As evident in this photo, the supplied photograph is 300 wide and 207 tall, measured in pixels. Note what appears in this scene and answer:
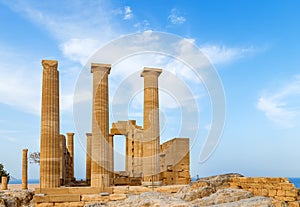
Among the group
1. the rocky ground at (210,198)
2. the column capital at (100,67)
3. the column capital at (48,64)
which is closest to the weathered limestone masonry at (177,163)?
the column capital at (100,67)

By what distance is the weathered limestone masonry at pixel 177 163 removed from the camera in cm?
2342

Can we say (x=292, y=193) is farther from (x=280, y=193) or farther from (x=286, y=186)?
(x=280, y=193)

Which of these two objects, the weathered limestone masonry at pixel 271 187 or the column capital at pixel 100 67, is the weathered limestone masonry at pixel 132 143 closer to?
the column capital at pixel 100 67

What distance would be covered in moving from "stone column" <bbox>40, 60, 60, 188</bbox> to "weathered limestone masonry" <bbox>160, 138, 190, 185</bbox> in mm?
8378

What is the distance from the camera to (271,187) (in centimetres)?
1157

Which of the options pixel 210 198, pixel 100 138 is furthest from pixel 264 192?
pixel 100 138

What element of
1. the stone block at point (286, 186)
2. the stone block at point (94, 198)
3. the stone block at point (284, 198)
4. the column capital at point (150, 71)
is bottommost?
the stone block at point (94, 198)

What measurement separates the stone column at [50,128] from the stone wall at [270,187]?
9.57 m

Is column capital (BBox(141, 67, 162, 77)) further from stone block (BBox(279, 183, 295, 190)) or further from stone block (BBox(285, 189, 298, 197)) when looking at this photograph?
stone block (BBox(285, 189, 298, 197))

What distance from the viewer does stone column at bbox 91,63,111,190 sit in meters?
19.0

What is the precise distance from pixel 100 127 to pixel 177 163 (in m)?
6.89

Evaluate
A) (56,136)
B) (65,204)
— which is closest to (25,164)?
(56,136)

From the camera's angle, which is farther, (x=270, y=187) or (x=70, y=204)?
(x=70, y=204)

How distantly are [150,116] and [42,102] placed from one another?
621 centimetres
